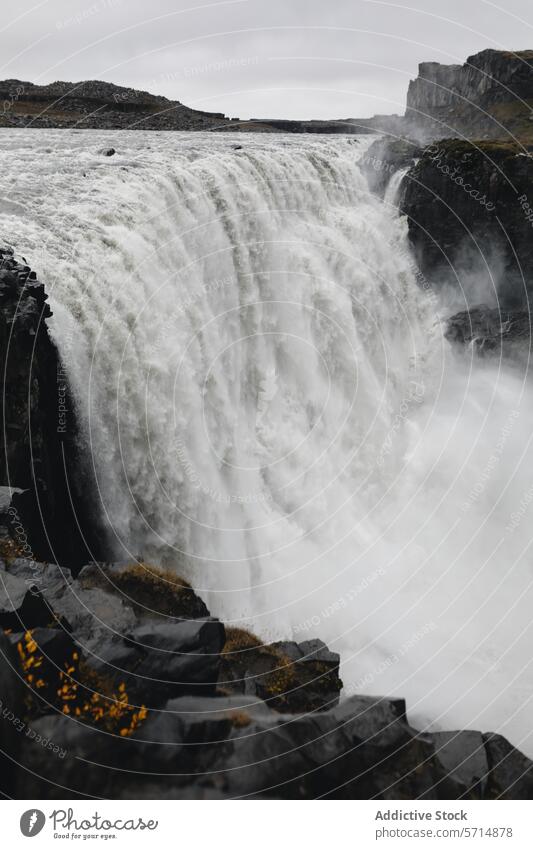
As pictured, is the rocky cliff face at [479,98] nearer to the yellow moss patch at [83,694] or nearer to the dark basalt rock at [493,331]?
the dark basalt rock at [493,331]

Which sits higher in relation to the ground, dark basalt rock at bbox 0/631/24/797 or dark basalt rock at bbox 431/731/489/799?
dark basalt rock at bbox 0/631/24/797

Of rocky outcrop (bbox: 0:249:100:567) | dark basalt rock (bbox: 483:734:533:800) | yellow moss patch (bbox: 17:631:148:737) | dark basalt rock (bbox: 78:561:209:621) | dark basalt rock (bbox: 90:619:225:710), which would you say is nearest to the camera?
yellow moss patch (bbox: 17:631:148:737)

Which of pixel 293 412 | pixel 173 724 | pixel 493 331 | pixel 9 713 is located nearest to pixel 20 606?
pixel 9 713

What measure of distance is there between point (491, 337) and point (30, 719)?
105 feet

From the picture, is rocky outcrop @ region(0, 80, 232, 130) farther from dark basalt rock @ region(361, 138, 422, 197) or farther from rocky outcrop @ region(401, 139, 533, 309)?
rocky outcrop @ region(401, 139, 533, 309)

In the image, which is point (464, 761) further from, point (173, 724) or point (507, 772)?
point (173, 724)

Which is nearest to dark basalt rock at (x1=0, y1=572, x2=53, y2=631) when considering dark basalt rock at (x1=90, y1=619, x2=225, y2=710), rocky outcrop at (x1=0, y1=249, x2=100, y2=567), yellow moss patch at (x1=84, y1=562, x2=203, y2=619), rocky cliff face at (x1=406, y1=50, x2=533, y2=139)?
dark basalt rock at (x1=90, y1=619, x2=225, y2=710)

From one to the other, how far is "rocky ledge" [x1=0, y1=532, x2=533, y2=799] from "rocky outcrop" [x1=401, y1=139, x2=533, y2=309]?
29.3 meters

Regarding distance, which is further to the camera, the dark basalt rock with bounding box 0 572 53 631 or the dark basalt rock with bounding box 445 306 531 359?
the dark basalt rock with bounding box 445 306 531 359

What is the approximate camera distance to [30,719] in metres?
10.3

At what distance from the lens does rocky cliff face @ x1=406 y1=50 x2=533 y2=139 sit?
227ft

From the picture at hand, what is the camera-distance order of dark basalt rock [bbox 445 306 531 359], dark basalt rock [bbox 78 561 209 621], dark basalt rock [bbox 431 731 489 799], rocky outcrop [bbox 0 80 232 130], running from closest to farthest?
dark basalt rock [bbox 431 731 489 799], dark basalt rock [bbox 78 561 209 621], dark basalt rock [bbox 445 306 531 359], rocky outcrop [bbox 0 80 232 130]

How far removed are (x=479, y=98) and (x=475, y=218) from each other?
5300 centimetres

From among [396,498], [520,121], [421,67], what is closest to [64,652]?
[396,498]
